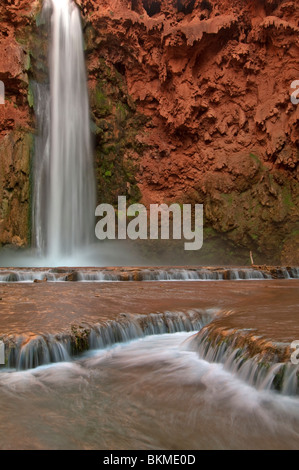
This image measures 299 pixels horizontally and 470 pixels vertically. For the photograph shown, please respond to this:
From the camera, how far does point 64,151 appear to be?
16906mm

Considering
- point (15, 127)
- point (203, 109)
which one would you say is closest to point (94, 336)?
point (15, 127)

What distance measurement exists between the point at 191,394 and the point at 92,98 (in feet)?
56.6

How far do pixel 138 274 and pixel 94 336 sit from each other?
19.9 feet

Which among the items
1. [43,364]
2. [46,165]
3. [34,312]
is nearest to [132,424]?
[43,364]

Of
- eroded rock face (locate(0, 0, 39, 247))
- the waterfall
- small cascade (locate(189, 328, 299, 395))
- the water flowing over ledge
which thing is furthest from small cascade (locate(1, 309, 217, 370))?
the waterfall

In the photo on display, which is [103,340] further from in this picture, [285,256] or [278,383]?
[285,256]

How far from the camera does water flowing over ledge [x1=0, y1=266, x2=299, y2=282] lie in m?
9.89

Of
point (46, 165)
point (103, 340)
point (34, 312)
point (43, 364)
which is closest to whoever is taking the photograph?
point (43, 364)

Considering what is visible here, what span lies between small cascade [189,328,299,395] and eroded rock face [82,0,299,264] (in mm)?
14172

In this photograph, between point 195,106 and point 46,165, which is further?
point 195,106

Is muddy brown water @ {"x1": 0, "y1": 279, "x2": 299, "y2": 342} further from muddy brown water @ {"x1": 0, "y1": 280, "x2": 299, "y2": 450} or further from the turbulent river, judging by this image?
the turbulent river

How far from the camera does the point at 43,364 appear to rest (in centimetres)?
379

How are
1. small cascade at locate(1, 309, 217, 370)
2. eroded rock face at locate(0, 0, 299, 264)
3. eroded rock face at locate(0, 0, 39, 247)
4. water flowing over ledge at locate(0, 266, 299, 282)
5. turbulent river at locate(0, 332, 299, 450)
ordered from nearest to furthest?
turbulent river at locate(0, 332, 299, 450) → small cascade at locate(1, 309, 217, 370) → water flowing over ledge at locate(0, 266, 299, 282) → eroded rock face at locate(0, 0, 39, 247) → eroded rock face at locate(0, 0, 299, 264)

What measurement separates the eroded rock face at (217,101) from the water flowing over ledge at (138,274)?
6161 millimetres
